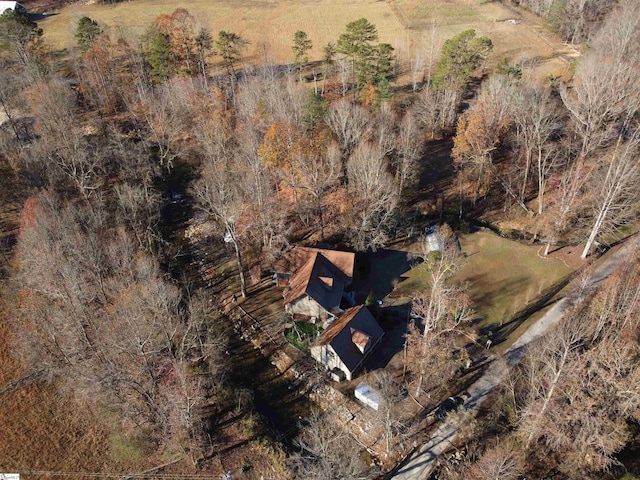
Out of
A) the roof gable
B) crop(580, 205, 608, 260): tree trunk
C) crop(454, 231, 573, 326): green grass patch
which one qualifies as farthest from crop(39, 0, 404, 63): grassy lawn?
the roof gable

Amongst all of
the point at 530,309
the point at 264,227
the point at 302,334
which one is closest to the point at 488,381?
the point at 530,309

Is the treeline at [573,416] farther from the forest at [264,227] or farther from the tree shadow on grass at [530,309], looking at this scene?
the tree shadow on grass at [530,309]

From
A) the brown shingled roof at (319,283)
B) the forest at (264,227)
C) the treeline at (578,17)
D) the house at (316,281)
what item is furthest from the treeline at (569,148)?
the treeline at (578,17)

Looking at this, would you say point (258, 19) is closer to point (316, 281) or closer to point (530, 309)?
point (316, 281)

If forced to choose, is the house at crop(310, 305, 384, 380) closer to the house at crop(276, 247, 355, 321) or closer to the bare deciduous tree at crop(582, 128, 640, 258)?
the house at crop(276, 247, 355, 321)

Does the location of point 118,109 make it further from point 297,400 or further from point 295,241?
point 297,400
